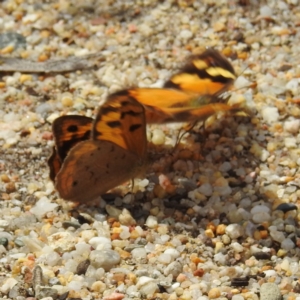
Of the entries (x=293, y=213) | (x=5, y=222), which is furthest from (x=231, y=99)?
(x=5, y=222)

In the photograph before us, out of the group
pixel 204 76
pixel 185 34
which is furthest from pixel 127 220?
pixel 185 34

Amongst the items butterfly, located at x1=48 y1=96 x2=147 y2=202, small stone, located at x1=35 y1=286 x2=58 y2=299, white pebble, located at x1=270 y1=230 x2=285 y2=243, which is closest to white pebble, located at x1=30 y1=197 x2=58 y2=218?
butterfly, located at x1=48 y1=96 x2=147 y2=202

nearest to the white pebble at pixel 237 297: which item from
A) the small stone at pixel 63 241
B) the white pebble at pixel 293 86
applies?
the small stone at pixel 63 241

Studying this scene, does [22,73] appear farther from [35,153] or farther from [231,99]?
[231,99]

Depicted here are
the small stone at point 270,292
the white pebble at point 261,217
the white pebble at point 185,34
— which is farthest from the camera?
the white pebble at point 185,34

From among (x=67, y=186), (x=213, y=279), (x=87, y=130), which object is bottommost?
(x=213, y=279)

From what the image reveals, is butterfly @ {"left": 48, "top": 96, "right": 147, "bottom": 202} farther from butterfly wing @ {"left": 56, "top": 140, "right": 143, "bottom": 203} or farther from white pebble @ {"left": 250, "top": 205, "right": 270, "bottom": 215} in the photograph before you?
white pebble @ {"left": 250, "top": 205, "right": 270, "bottom": 215}

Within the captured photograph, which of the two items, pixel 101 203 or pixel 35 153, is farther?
pixel 35 153

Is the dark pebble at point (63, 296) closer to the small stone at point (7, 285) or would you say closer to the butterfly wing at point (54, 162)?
the small stone at point (7, 285)

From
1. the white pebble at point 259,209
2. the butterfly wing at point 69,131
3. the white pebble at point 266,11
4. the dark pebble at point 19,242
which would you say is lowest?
the dark pebble at point 19,242
